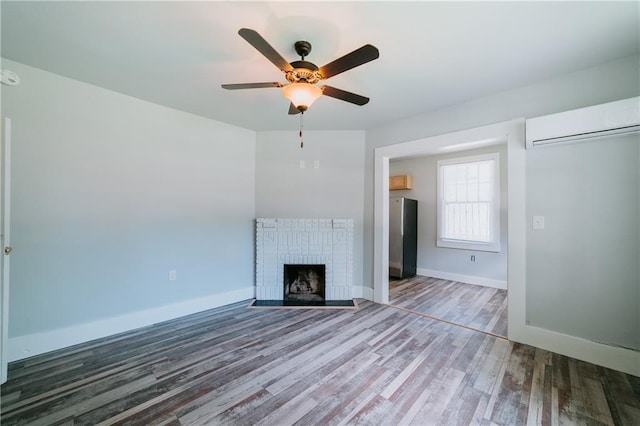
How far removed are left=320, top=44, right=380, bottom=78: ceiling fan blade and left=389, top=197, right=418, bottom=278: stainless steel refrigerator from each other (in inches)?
142

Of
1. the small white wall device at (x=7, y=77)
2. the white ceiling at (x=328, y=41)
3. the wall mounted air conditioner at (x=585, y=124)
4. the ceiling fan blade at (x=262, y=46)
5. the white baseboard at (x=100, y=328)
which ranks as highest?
the white ceiling at (x=328, y=41)

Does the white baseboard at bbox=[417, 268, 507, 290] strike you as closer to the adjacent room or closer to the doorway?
the doorway

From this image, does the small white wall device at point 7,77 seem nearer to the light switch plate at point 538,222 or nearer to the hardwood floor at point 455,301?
the hardwood floor at point 455,301

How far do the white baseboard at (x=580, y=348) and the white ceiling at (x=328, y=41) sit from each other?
7.87 feet

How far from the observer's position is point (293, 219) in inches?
149

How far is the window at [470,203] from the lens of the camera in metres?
4.39

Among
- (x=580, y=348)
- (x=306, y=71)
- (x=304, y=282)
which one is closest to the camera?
(x=306, y=71)

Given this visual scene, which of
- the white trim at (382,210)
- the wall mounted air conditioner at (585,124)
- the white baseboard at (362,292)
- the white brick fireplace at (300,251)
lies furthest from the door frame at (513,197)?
the white brick fireplace at (300,251)

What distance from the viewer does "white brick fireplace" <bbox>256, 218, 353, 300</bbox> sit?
374 cm

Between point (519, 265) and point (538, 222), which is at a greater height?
point (538, 222)

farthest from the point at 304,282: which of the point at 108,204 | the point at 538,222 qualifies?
the point at 538,222

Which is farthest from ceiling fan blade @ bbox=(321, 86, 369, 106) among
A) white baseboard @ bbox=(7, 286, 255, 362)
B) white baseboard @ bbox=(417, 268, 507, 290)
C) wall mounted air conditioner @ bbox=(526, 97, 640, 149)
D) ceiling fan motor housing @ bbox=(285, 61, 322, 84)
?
white baseboard @ bbox=(417, 268, 507, 290)

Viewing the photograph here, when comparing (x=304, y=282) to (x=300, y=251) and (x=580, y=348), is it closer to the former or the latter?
(x=300, y=251)

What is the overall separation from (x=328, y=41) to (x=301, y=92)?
0.48m
